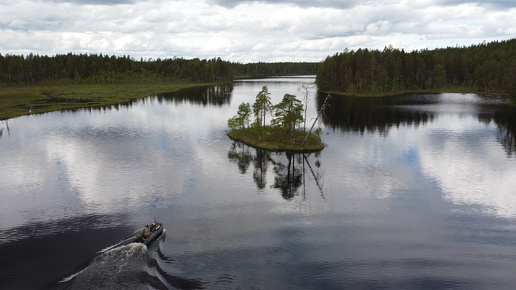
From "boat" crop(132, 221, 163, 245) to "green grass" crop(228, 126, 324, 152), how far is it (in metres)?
51.4

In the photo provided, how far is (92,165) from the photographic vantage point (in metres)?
81.8

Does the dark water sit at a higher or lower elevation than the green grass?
lower

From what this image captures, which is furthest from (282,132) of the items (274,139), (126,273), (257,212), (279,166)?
(126,273)

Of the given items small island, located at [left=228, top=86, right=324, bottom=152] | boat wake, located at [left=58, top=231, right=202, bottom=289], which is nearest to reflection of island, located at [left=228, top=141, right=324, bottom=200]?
small island, located at [left=228, top=86, right=324, bottom=152]

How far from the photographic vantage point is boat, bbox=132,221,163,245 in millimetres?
47250

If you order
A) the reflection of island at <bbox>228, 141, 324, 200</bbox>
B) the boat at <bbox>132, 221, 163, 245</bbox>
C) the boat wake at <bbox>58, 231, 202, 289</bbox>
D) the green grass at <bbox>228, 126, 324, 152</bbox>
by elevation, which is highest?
the green grass at <bbox>228, 126, 324, 152</bbox>

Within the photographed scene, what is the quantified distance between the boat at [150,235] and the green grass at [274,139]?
51360 millimetres

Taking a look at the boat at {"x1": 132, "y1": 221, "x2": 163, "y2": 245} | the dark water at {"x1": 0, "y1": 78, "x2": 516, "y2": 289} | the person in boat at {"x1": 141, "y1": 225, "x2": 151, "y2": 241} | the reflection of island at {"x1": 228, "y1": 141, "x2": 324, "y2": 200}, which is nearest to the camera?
the dark water at {"x1": 0, "y1": 78, "x2": 516, "y2": 289}

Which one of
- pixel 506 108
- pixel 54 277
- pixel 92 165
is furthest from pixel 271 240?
pixel 506 108

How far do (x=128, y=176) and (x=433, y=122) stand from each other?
11403 cm

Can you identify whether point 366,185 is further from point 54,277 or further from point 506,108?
point 506,108

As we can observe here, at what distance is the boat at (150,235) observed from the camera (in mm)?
47250

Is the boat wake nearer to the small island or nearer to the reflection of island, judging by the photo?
the reflection of island

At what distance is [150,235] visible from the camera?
1887 inches
